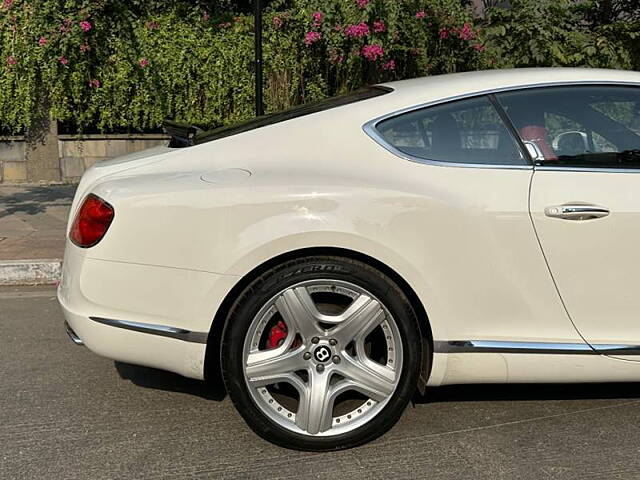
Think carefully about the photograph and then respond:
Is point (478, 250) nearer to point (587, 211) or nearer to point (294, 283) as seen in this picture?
point (587, 211)

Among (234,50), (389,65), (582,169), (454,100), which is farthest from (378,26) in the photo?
(582,169)

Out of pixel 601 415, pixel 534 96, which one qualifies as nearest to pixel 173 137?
pixel 534 96

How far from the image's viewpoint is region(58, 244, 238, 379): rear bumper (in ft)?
9.00

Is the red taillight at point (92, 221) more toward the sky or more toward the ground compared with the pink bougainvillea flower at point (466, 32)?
more toward the ground

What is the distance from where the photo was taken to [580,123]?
119 inches

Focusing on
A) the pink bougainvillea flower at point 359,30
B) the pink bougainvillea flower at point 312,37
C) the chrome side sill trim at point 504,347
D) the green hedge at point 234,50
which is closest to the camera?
the chrome side sill trim at point 504,347

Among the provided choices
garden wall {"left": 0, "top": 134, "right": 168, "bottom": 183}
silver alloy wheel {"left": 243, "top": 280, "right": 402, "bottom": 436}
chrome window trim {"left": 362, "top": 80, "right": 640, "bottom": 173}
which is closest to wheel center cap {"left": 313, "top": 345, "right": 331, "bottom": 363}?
silver alloy wheel {"left": 243, "top": 280, "right": 402, "bottom": 436}

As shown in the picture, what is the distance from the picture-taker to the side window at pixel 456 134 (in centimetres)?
288

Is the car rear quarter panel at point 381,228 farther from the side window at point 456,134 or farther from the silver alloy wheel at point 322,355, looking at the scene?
the silver alloy wheel at point 322,355

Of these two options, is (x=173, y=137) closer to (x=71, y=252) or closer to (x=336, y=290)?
(x=71, y=252)

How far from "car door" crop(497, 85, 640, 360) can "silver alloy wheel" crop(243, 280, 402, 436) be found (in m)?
0.77

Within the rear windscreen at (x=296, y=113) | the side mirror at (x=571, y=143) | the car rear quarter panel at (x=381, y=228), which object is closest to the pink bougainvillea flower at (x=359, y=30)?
the rear windscreen at (x=296, y=113)

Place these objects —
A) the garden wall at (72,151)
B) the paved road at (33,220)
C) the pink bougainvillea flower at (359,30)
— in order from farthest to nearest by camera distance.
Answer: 1. the garden wall at (72,151)
2. the pink bougainvillea flower at (359,30)
3. the paved road at (33,220)

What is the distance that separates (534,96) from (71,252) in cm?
214
